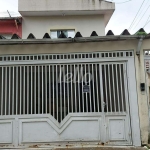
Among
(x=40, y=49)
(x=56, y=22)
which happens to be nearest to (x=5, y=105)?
(x=40, y=49)

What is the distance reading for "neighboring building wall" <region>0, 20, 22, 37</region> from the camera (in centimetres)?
1449

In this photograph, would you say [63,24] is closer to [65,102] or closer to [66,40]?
[66,40]

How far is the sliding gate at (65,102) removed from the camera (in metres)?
6.93

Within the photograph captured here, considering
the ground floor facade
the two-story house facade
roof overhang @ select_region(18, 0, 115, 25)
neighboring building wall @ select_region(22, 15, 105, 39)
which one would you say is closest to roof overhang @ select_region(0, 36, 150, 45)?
the two-story house facade

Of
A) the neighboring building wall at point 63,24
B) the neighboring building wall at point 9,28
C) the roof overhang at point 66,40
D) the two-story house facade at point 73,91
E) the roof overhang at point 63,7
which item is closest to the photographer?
the roof overhang at point 66,40

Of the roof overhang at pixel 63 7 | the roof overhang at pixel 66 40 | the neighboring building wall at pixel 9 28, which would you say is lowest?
the roof overhang at pixel 66 40

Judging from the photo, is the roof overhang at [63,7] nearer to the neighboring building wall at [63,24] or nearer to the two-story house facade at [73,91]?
the neighboring building wall at [63,24]

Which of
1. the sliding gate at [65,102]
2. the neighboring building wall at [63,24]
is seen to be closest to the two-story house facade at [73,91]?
the sliding gate at [65,102]

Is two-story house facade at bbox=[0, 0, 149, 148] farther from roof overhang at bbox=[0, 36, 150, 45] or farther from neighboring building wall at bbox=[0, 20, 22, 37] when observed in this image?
neighboring building wall at bbox=[0, 20, 22, 37]

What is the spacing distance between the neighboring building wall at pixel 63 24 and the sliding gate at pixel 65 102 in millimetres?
7365

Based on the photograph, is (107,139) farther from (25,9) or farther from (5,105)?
(25,9)

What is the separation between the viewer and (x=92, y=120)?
698 cm

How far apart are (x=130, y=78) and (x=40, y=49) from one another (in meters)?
3.08

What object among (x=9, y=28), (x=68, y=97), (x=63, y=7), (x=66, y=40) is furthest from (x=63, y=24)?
(x=68, y=97)
